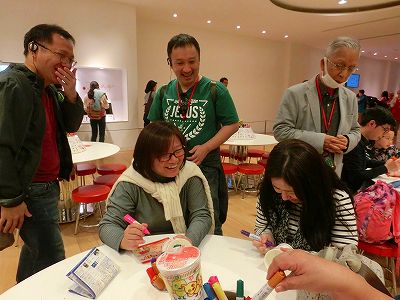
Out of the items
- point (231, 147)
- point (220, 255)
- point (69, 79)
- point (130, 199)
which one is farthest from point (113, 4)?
point (220, 255)

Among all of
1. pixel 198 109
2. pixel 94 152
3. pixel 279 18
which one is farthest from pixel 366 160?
pixel 279 18

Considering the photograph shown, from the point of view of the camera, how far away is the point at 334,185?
1156 millimetres

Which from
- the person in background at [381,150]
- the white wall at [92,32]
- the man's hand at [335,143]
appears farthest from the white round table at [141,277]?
the white wall at [92,32]

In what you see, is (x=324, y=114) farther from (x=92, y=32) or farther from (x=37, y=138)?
(x=92, y=32)

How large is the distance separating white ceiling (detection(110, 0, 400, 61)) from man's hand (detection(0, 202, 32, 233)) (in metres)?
5.28

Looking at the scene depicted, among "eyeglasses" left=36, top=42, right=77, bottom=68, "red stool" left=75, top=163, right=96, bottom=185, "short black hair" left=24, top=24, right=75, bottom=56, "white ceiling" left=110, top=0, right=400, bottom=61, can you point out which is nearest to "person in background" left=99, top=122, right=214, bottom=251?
"eyeglasses" left=36, top=42, right=77, bottom=68

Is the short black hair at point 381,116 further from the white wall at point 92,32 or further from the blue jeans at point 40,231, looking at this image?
the white wall at point 92,32

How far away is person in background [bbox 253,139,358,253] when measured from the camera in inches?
41.4

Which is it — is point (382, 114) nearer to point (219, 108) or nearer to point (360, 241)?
point (360, 241)

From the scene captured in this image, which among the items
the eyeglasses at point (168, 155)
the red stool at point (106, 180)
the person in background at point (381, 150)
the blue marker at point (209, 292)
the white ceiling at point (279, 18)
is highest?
the white ceiling at point (279, 18)

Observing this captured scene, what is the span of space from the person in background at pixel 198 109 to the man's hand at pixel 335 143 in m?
0.52

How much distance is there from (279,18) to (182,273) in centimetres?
→ 712

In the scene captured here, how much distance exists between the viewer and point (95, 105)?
554 cm

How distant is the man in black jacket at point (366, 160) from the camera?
1995 millimetres
